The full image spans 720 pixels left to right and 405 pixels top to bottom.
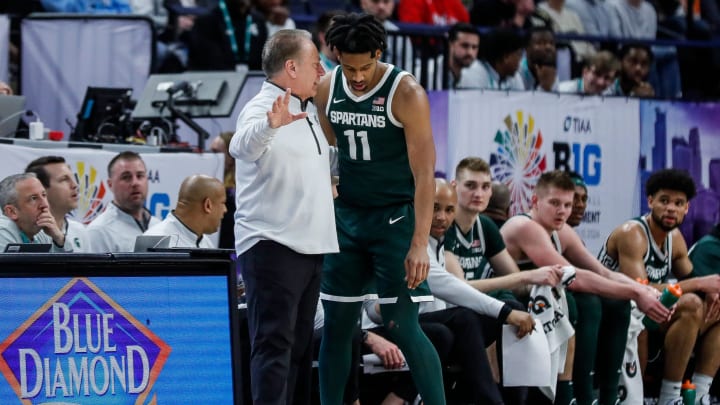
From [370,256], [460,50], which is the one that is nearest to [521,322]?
[370,256]

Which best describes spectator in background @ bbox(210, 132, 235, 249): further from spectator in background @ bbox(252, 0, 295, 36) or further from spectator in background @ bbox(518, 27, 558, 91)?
spectator in background @ bbox(518, 27, 558, 91)

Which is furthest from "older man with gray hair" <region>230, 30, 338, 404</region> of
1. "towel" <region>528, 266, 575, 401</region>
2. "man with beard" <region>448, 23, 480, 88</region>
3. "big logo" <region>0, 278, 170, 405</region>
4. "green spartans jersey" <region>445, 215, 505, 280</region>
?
"man with beard" <region>448, 23, 480, 88</region>

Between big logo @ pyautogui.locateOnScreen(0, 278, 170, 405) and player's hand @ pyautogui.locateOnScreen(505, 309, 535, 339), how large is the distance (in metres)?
3.14

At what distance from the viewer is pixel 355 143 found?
19.0 ft

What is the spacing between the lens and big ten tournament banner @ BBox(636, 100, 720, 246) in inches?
407

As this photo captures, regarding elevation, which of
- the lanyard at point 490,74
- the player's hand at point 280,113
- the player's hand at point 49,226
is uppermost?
the lanyard at point 490,74

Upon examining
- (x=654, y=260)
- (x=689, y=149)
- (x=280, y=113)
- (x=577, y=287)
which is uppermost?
(x=280, y=113)

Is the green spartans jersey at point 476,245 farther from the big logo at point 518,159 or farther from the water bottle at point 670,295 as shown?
the big logo at point 518,159

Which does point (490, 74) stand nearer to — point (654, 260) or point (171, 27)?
point (654, 260)

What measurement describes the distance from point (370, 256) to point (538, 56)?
566cm

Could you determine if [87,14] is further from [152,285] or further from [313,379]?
[152,285]

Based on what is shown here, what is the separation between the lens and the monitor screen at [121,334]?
4.34 meters

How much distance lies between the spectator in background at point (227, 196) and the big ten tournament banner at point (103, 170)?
1.20 feet

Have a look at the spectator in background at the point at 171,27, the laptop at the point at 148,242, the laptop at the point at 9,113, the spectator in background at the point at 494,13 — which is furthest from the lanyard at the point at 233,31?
the laptop at the point at 148,242
